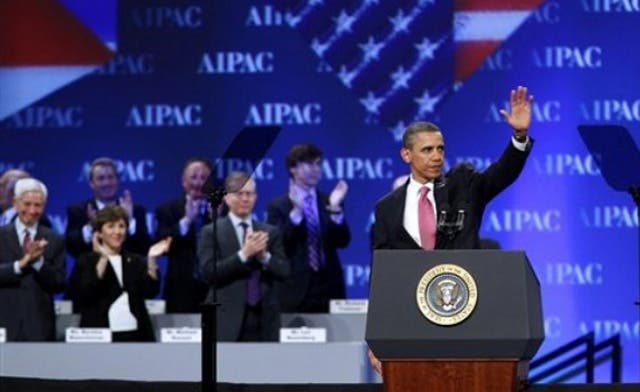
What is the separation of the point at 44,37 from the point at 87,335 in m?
4.10

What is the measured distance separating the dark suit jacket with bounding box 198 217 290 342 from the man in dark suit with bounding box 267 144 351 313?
0.83 meters

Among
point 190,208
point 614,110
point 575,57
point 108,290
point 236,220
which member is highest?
point 575,57

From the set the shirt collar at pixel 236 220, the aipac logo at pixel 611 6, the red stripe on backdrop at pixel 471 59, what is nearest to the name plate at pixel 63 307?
the shirt collar at pixel 236 220

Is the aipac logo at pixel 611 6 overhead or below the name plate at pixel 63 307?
overhead

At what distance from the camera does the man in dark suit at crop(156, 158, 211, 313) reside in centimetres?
893

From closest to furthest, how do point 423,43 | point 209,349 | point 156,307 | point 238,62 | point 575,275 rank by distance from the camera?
point 209,349, point 156,307, point 575,275, point 423,43, point 238,62

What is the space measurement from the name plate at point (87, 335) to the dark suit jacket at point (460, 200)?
249 centimetres

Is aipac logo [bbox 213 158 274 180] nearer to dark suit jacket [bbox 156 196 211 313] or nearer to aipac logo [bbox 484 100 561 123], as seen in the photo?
dark suit jacket [bbox 156 196 211 313]

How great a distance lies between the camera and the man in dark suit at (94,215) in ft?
28.9

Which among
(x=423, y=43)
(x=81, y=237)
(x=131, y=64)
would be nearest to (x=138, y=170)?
(x=131, y=64)

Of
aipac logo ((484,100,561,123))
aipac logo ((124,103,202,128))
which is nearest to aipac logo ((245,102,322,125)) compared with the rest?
aipac logo ((124,103,202,128))

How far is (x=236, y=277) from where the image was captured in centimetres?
800

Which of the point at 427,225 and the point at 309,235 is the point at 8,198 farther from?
the point at 427,225

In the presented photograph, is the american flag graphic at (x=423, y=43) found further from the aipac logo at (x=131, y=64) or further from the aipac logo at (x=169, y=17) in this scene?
the aipac logo at (x=131, y=64)
